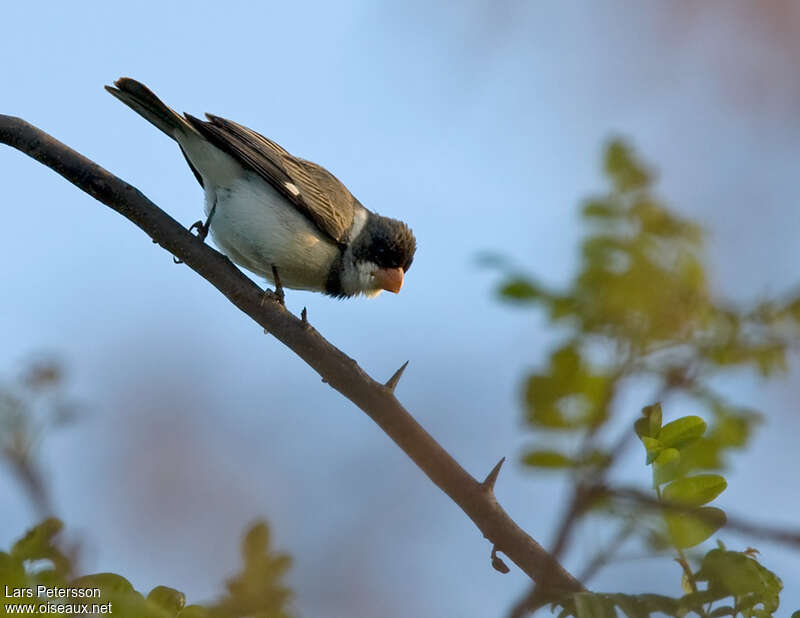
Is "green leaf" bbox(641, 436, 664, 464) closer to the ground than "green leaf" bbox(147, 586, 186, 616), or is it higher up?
higher up

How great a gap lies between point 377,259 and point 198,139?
54.3 inches

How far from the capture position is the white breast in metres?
4.97

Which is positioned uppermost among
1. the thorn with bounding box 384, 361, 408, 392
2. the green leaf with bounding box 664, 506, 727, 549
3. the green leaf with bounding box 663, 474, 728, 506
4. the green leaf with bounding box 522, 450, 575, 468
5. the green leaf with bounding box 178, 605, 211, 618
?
the thorn with bounding box 384, 361, 408, 392

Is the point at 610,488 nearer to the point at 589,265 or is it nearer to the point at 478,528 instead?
the point at 589,265

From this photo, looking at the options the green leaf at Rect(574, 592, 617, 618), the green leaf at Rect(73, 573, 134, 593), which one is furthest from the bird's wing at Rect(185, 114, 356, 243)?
the green leaf at Rect(574, 592, 617, 618)

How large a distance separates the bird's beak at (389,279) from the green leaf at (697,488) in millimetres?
4077

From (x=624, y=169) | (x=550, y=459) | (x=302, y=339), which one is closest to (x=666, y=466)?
(x=550, y=459)

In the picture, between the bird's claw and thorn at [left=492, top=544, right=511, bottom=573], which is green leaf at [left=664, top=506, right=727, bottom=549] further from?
the bird's claw

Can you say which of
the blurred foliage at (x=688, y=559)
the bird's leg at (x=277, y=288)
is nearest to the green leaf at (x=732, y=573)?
the blurred foliage at (x=688, y=559)

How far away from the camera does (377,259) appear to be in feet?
18.7

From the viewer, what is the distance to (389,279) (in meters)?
5.71

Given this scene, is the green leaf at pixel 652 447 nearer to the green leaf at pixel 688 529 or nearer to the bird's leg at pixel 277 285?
the green leaf at pixel 688 529

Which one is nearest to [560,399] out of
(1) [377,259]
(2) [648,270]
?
(2) [648,270]

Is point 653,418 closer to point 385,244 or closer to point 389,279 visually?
point 389,279
